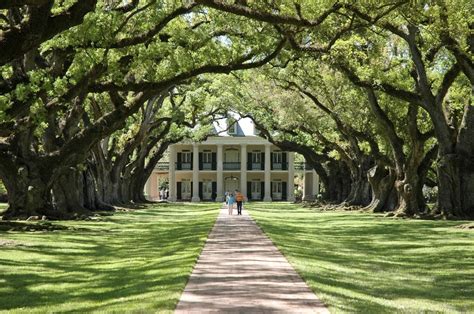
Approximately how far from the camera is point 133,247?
19.1 metres

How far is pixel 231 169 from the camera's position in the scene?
80.6 meters

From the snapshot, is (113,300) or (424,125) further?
(424,125)

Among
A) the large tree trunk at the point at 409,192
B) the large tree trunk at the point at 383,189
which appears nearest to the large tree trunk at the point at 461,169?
the large tree trunk at the point at 409,192

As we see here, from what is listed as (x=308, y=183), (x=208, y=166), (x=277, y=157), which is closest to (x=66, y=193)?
(x=208, y=166)

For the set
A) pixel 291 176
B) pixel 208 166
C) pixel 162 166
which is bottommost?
pixel 291 176

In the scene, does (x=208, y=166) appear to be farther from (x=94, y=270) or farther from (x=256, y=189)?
(x=94, y=270)

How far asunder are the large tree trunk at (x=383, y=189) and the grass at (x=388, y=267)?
50.7ft

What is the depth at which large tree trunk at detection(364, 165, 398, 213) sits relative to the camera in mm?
41312

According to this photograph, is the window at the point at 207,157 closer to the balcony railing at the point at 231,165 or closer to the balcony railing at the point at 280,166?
the balcony railing at the point at 231,165

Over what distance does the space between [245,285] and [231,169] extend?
70.0 m

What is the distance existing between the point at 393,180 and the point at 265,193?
39134 mm

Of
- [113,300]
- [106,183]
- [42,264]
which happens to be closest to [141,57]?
[42,264]

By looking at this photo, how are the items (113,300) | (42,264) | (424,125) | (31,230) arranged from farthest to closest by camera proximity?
(424,125) → (31,230) → (42,264) → (113,300)

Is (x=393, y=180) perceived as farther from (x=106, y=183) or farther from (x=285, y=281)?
(x=285, y=281)
